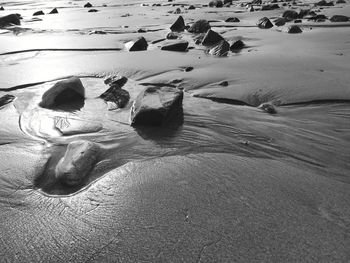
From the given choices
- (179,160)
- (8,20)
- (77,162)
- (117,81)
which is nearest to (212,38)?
(117,81)

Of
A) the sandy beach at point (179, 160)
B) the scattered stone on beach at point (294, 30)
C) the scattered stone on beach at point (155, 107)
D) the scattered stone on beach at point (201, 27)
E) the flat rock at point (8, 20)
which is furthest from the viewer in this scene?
the flat rock at point (8, 20)

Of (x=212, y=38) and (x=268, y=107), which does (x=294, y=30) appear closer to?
(x=212, y=38)

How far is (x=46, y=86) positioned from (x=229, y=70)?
1.75m

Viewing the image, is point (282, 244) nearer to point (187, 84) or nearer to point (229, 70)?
point (187, 84)

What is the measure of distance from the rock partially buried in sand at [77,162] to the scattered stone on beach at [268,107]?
1.23 m

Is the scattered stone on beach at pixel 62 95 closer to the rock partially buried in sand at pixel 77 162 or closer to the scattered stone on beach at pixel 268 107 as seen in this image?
the rock partially buried in sand at pixel 77 162

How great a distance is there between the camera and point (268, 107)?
2.43m

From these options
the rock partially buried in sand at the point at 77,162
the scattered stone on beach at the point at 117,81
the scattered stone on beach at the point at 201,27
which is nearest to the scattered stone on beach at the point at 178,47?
the scattered stone on beach at the point at 117,81

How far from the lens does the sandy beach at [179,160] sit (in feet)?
4.03

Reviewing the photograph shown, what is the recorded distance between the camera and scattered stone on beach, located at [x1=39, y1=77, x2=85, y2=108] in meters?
2.59

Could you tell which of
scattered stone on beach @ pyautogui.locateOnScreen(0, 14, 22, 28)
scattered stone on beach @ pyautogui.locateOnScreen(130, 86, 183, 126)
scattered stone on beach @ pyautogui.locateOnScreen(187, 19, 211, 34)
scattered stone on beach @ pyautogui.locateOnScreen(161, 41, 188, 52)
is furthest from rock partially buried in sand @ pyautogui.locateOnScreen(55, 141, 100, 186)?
scattered stone on beach @ pyautogui.locateOnScreen(0, 14, 22, 28)

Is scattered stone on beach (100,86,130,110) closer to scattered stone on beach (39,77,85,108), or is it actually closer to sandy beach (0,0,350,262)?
sandy beach (0,0,350,262)

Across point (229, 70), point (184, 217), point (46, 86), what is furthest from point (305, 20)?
point (184, 217)

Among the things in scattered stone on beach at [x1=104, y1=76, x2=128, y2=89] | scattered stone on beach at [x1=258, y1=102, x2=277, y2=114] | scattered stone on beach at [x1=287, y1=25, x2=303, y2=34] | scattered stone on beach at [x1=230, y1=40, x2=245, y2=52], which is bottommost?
scattered stone on beach at [x1=287, y1=25, x2=303, y2=34]
